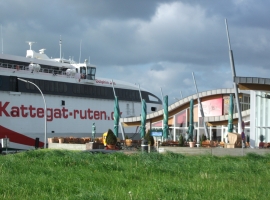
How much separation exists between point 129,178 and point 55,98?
37259 millimetres

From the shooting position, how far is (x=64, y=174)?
13.9 m

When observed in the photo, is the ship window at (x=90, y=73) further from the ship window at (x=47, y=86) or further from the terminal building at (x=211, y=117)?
the terminal building at (x=211, y=117)

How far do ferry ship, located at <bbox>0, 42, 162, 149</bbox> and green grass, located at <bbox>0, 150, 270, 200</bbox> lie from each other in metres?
27.7

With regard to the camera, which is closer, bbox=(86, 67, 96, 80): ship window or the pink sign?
the pink sign

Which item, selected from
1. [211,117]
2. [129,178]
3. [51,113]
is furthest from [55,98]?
[129,178]

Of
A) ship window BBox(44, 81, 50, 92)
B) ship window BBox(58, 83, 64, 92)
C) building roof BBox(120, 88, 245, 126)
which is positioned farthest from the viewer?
ship window BBox(58, 83, 64, 92)

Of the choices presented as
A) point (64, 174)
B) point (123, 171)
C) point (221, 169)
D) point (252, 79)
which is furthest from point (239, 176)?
point (252, 79)

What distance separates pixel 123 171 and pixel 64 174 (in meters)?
1.88

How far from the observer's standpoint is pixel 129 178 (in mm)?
13625

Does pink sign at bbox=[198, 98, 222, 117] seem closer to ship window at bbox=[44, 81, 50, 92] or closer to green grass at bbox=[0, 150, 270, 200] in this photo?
ship window at bbox=[44, 81, 50, 92]

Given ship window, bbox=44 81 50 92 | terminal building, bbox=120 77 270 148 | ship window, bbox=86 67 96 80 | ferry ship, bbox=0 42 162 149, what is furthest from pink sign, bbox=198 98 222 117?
ship window, bbox=86 67 96 80

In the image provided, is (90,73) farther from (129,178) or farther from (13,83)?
(129,178)

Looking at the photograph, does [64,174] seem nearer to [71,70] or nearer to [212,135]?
[212,135]

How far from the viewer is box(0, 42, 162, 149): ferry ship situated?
45.8 m
